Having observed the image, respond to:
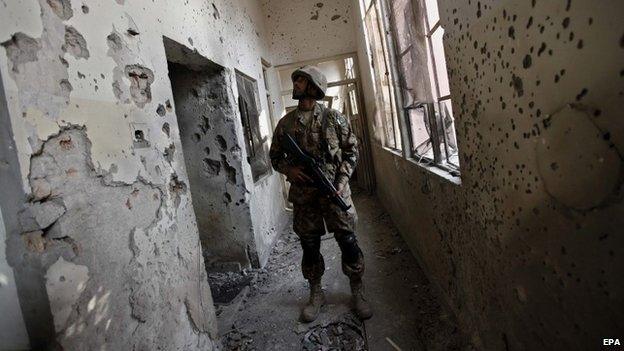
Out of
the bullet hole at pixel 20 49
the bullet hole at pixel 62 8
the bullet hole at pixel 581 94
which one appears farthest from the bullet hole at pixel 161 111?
the bullet hole at pixel 581 94

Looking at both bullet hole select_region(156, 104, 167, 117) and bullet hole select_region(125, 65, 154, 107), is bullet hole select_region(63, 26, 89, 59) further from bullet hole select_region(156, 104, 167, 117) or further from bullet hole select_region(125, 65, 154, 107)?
bullet hole select_region(156, 104, 167, 117)

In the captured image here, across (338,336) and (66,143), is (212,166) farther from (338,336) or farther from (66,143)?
(66,143)

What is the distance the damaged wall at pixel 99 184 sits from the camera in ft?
3.41

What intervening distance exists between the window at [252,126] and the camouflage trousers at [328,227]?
1.33m

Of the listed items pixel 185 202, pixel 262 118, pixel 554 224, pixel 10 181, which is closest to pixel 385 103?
pixel 262 118

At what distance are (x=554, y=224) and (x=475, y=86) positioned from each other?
1.83ft

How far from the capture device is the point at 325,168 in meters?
2.29

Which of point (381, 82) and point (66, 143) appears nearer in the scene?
point (66, 143)

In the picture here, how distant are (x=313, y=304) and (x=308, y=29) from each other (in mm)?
4559

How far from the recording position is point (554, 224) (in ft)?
2.83

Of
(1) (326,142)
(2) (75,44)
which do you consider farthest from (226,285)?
(2) (75,44)

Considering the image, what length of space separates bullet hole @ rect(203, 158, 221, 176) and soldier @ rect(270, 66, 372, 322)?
998mm

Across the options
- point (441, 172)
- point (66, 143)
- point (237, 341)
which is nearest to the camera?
point (66, 143)

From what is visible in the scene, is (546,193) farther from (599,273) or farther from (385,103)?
(385,103)
